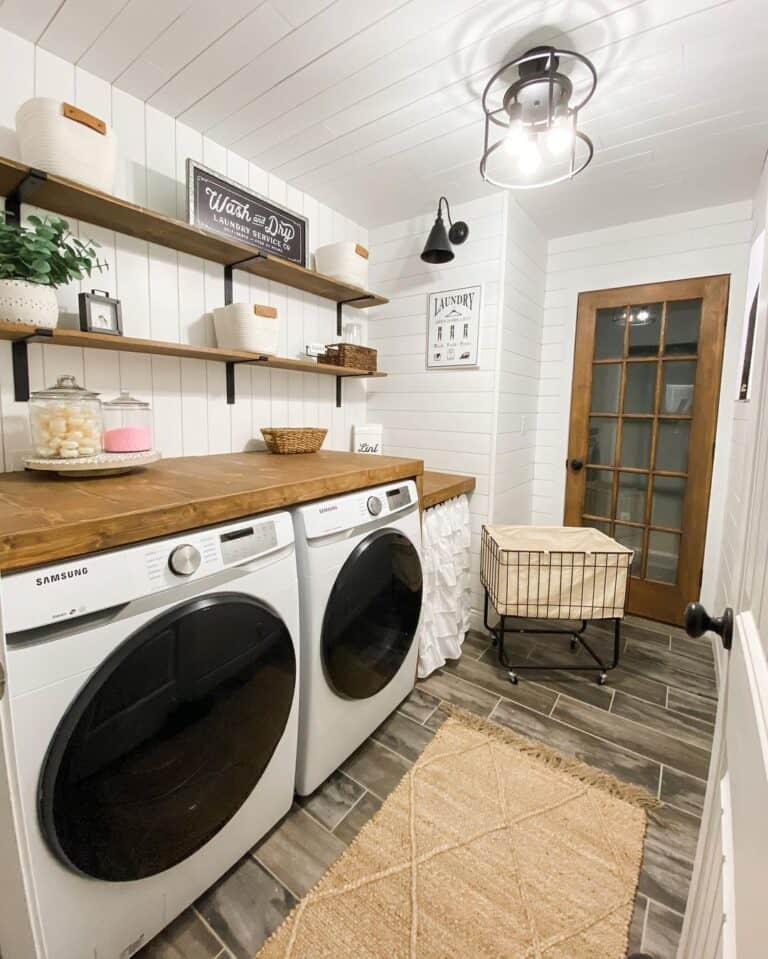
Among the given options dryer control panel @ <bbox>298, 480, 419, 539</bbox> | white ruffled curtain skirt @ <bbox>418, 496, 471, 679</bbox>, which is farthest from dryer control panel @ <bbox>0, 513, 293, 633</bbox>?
white ruffled curtain skirt @ <bbox>418, 496, 471, 679</bbox>

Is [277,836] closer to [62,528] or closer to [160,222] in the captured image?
[62,528]

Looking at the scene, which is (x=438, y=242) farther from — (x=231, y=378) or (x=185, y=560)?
(x=185, y=560)

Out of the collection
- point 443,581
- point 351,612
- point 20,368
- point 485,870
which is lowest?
point 485,870

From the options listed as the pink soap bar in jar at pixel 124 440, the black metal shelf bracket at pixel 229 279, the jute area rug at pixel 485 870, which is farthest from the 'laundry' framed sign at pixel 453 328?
the jute area rug at pixel 485 870

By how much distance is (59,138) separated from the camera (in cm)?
123

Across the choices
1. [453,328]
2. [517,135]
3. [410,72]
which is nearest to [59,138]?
[410,72]

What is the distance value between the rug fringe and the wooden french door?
1.47m

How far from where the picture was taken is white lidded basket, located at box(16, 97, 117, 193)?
3.99 feet

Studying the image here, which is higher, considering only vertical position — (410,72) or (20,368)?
(410,72)

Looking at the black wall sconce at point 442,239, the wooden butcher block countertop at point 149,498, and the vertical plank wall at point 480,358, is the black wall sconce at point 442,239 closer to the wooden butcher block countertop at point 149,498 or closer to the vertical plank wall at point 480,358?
the vertical plank wall at point 480,358

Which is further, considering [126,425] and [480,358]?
[480,358]

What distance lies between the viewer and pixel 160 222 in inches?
58.8

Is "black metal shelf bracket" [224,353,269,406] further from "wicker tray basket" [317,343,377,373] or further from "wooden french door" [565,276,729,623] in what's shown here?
"wooden french door" [565,276,729,623]

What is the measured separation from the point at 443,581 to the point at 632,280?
2.12m
